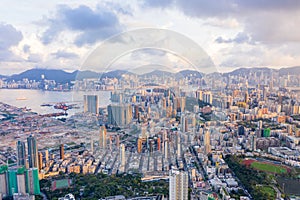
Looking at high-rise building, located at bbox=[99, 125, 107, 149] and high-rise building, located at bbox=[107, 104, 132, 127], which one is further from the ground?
high-rise building, located at bbox=[107, 104, 132, 127]

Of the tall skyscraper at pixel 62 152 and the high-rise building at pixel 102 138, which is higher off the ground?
the high-rise building at pixel 102 138

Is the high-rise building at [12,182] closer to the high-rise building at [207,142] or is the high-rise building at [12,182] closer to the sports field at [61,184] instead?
the sports field at [61,184]

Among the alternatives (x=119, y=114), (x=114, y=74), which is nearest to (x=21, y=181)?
(x=119, y=114)

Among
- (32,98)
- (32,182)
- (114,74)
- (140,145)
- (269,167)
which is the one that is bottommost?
(269,167)

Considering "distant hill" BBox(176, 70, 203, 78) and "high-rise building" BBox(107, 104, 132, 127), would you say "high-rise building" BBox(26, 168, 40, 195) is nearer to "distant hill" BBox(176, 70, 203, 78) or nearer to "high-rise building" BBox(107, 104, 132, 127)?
"high-rise building" BBox(107, 104, 132, 127)

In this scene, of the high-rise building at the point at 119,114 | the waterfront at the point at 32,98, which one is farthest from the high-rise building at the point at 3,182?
the waterfront at the point at 32,98

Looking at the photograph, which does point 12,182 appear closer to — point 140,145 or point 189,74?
point 140,145

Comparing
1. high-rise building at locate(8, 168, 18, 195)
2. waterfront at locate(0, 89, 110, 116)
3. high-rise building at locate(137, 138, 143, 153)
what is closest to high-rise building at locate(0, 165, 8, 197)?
high-rise building at locate(8, 168, 18, 195)
